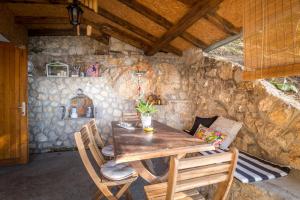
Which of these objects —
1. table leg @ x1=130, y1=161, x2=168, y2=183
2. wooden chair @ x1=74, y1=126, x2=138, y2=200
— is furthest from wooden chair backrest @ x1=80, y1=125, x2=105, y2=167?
table leg @ x1=130, y1=161, x2=168, y2=183

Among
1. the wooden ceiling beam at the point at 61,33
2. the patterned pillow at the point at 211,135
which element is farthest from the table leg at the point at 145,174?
the wooden ceiling beam at the point at 61,33

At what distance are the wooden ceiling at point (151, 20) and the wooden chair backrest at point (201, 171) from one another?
64.2 inches

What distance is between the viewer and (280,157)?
2107 mm

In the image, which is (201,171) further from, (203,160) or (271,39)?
(271,39)

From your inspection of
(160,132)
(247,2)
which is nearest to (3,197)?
(160,132)

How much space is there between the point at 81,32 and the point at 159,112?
260 centimetres

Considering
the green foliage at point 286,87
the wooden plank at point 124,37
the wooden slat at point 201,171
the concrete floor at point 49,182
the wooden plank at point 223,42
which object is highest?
the wooden plank at point 124,37

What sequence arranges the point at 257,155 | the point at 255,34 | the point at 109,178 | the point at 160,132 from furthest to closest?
the point at 257,155 → the point at 160,132 → the point at 255,34 → the point at 109,178

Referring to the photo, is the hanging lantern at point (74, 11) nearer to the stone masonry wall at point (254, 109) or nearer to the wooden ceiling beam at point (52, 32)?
the wooden ceiling beam at point (52, 32)

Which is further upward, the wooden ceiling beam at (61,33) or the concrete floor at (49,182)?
the wooden ceiling beam at (61,33)

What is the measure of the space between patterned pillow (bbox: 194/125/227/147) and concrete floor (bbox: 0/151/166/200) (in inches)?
43.1

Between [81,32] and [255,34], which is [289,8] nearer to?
[255,34]

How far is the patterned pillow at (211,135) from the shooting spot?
266cm

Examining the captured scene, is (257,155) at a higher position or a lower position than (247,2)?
lower
